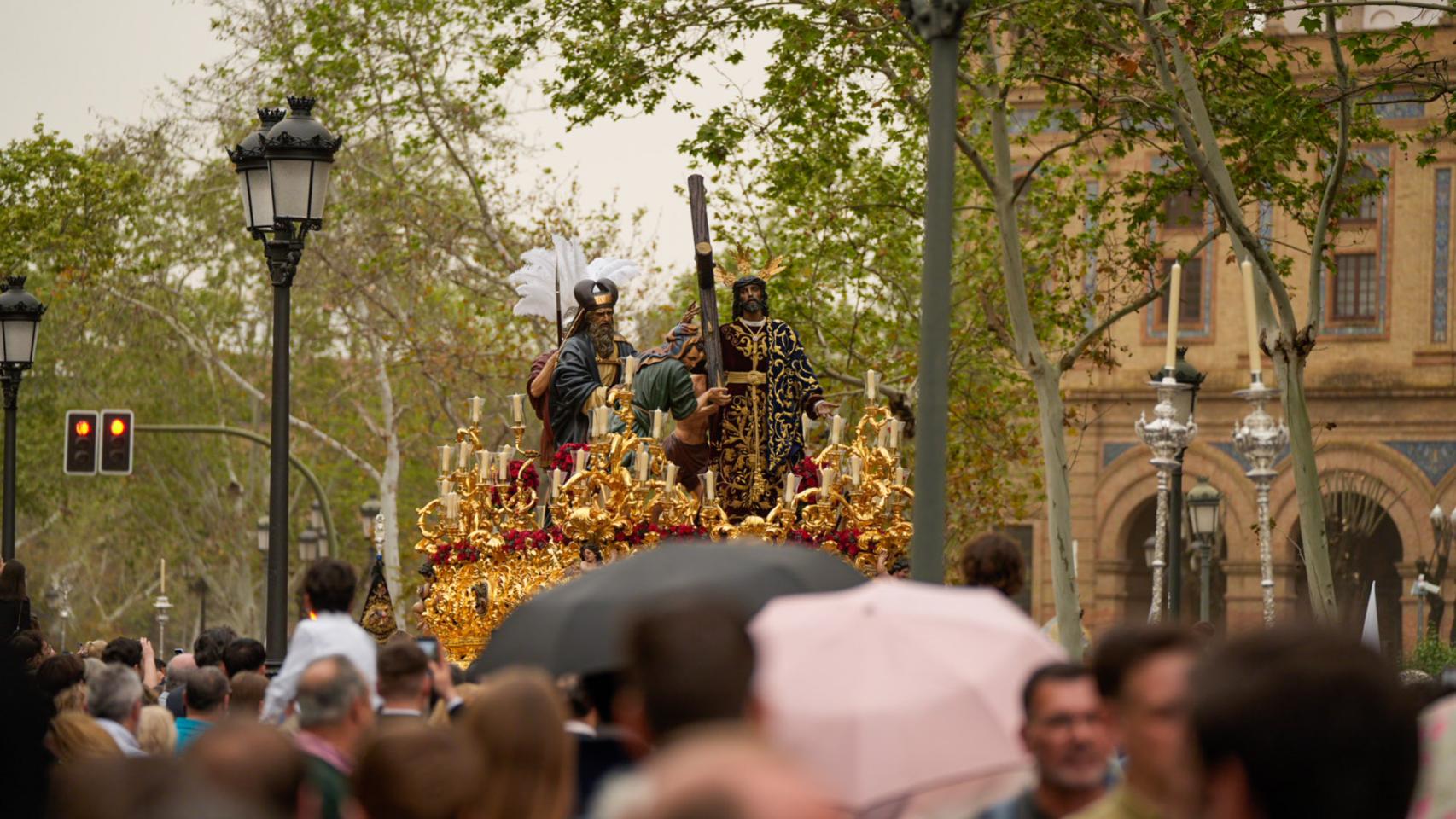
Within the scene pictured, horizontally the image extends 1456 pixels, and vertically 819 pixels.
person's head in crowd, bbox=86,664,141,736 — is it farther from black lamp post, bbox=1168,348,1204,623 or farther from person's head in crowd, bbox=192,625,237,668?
black lamp post, bbox=1168,348,1204,623

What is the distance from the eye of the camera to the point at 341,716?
6531 millimetres

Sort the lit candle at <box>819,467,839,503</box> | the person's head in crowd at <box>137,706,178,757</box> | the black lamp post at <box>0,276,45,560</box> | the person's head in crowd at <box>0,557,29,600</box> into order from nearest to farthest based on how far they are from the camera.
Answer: the person's head in crowd at <box>137,706,178,757</box>, the person's head in crowd at <box>0,557,29,600</box>, the lit candle at <box>819,467,839,503</box>, the black lamp post at <box>0,276,45,560</box>

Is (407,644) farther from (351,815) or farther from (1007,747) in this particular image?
(1007,747)

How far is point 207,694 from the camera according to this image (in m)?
8.98

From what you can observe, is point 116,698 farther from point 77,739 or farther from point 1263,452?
point 1263,452

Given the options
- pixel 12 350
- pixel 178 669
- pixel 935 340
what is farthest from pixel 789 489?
pixel 12 350

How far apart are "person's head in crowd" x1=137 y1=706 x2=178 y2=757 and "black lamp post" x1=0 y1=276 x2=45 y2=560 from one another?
12.8m

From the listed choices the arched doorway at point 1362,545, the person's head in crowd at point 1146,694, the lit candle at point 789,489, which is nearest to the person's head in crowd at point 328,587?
the person's head in crowd at point 1146,694

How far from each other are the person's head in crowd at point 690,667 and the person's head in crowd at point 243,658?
5.97 metres

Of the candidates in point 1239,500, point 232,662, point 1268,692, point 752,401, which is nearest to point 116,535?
point 1239,500

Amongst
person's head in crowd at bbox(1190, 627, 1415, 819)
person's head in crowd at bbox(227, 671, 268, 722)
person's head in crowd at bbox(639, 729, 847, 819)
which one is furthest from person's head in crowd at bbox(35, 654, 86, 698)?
person's head in crowd at bbox(639, 729, 847, 819)

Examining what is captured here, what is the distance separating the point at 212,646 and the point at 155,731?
3945 mm

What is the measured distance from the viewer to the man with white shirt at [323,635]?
7699 millimetres

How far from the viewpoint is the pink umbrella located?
210 inches
